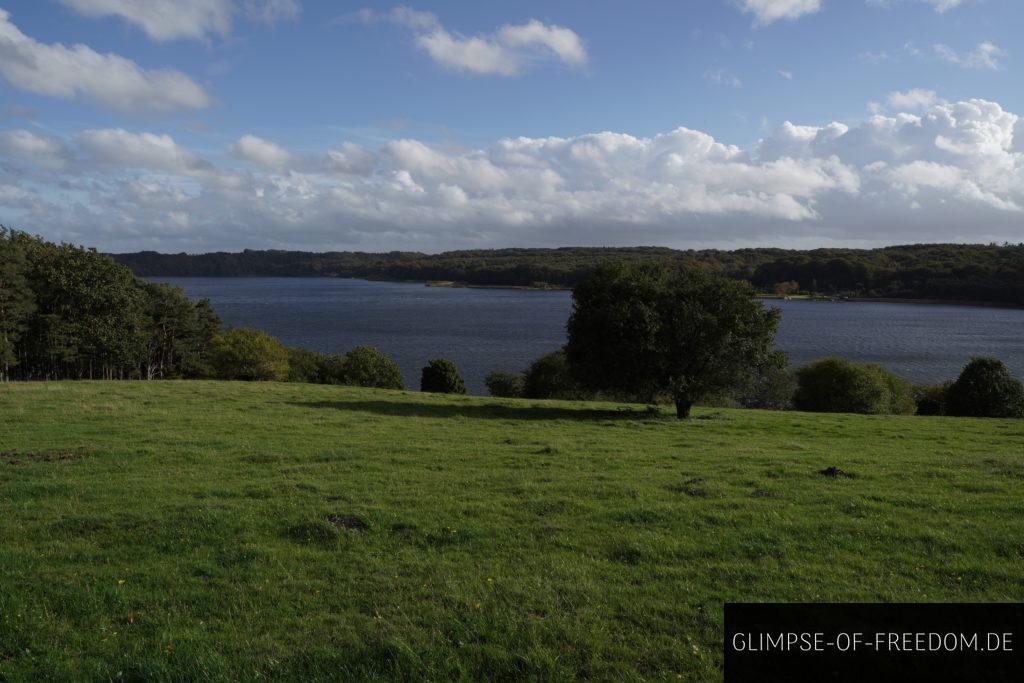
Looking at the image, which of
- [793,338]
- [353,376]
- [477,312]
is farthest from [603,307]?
[477,312]

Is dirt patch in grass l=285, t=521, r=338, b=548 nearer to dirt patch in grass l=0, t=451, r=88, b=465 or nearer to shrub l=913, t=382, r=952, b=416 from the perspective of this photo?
dirt patch in grass l=0, t=451, r=88, b=465

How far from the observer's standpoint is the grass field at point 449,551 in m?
6.87

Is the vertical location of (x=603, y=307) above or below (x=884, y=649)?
above

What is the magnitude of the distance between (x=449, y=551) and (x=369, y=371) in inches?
2531

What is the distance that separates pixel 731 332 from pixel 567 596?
27.9 m

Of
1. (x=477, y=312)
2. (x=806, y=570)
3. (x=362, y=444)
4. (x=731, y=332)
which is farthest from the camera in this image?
(x=477, y=312)

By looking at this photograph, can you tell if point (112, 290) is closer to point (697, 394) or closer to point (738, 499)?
point (697, 394)

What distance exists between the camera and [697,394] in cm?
3391

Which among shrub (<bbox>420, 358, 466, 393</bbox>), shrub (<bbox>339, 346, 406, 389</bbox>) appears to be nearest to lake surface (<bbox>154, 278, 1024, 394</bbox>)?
shrub (<bbox>339, 346, 406, 389</bbox>)

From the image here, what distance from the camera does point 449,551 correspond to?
388 inches

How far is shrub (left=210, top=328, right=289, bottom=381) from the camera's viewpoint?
7275 centimetres

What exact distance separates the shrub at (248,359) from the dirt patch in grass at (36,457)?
56513 millimetres

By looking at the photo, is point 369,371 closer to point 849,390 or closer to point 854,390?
point 849,390

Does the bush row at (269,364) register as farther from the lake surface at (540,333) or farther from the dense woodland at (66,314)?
the lake surface at (540,333)
